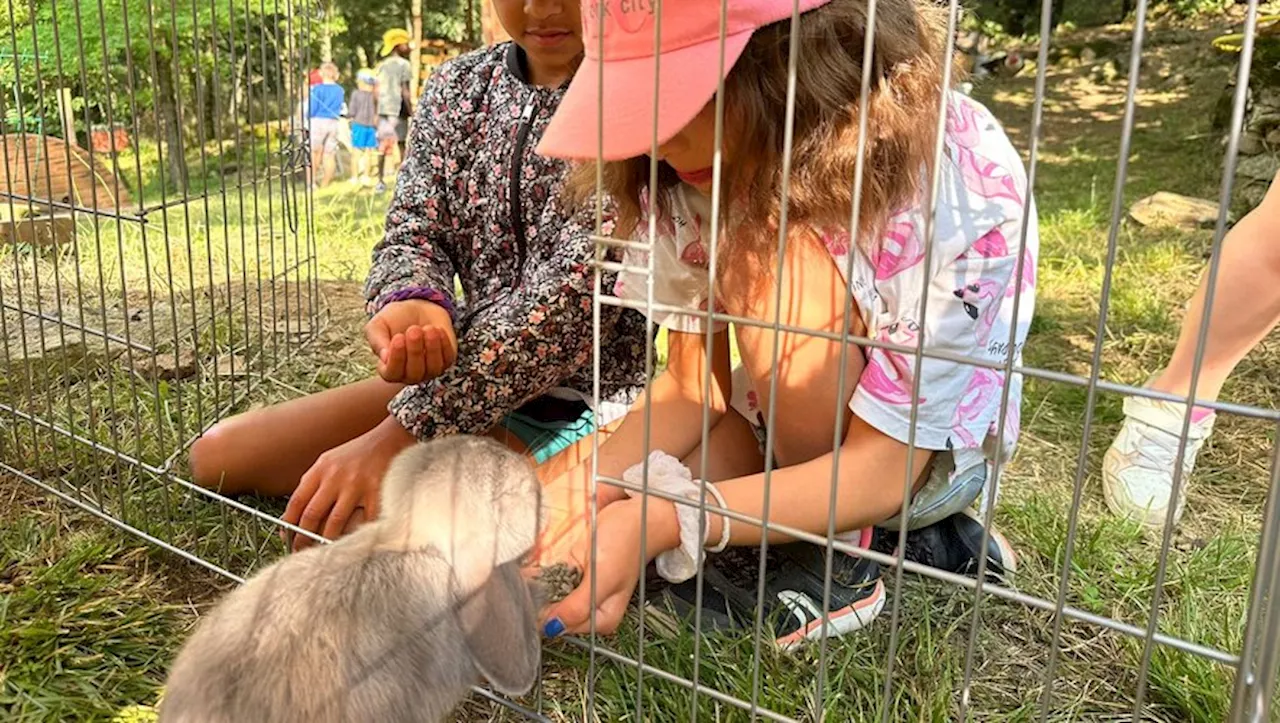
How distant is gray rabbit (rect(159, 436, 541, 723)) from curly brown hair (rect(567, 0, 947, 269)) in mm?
466

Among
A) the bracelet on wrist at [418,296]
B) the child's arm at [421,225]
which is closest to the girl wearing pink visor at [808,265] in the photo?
the bracelet on wrist at [418,296]

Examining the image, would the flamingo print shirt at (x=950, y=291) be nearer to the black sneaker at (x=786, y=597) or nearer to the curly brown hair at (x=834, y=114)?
the curly brown hair at (x=834, y=114)

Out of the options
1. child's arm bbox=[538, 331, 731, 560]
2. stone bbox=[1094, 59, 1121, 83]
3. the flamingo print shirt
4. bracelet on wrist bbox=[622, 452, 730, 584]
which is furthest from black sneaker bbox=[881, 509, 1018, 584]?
stone bbox=[1094, 59, 1121, 83]

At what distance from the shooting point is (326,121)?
800 centimetres

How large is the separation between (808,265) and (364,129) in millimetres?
7434

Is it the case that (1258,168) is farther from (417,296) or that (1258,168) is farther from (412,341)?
(412,341)

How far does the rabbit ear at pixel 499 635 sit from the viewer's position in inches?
47.9

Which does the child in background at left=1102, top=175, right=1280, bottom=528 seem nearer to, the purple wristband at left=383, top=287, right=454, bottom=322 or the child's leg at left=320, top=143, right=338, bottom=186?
the purple wristband at left=383, top=287, right=454, bottom=322

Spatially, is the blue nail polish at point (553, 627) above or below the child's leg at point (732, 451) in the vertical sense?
below

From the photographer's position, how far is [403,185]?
2.14 m

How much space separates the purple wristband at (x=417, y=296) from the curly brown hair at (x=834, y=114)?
67 cm

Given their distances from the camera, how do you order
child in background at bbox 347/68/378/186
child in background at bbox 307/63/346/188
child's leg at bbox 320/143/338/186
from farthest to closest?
child in background at bbox 347/68/378/186, child's leg at bbox 320/143/338/186, child in background at bbox 307/63/346/188

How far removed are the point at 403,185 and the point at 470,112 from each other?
19 cm

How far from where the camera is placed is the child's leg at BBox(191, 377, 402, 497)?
200 cm
